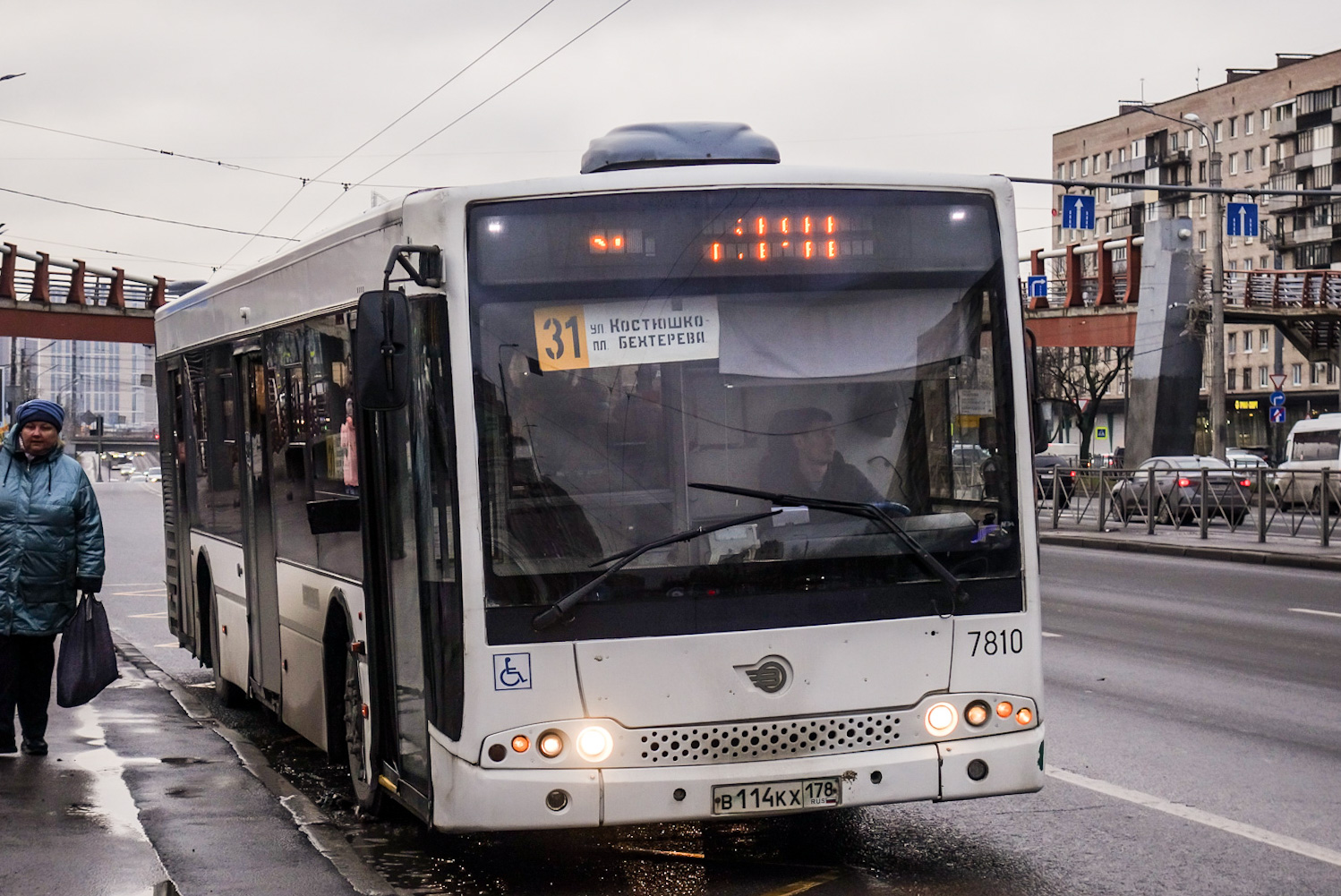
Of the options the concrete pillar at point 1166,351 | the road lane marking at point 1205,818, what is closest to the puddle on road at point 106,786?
the road lane marking at point 1205,818

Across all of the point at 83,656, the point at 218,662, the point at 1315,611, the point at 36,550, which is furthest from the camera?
the point at 1315,611

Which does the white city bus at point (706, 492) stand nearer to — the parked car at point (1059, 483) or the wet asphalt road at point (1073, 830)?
the wet asphalt road at point (1073, 830)

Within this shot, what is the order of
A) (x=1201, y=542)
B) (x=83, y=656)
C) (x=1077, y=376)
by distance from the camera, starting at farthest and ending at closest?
(x=1077, y=376) → (x=1201, y=542) → (x=83, y=656)

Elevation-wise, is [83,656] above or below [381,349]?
below

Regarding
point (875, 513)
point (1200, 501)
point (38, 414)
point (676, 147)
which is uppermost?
point (676, 147)

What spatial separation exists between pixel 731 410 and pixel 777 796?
1286 mm

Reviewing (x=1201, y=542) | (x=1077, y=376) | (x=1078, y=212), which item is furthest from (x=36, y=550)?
(x=1077, y=376)

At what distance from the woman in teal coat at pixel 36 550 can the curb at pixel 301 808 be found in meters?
1.11

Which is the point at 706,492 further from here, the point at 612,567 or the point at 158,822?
the point at 158,822

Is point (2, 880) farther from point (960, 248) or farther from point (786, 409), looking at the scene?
point (960, 248)

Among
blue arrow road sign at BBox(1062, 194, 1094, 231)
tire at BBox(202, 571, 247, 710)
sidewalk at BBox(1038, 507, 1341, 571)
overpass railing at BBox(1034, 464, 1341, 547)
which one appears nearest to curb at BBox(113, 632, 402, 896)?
tire at BBox(202, 571, 247, 710)

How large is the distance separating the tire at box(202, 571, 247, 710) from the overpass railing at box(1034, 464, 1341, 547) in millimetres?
14210

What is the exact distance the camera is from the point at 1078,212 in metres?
36.8

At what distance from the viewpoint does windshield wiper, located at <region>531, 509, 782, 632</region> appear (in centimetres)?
563
